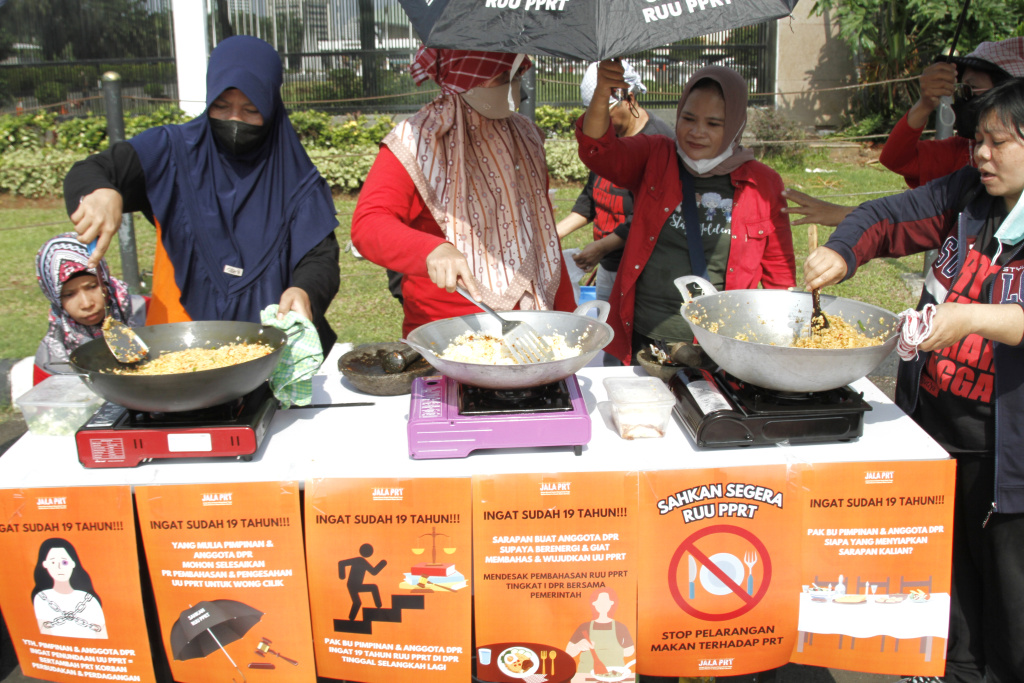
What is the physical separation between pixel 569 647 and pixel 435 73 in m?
1.83

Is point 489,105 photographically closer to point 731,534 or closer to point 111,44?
point 731,534

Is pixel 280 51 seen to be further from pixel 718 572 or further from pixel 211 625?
pixel 718 572

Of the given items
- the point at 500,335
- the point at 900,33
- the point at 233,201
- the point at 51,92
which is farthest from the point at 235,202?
the point at 51,92

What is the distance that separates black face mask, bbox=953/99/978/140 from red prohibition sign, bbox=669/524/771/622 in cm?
144

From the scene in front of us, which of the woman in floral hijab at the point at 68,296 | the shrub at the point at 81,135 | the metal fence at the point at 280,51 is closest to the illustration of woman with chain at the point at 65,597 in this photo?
the woman in floral hijab at the point at 68,296

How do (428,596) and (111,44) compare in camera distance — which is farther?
(111,44)

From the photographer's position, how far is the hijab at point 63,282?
3279 mm

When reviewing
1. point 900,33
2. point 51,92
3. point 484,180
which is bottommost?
point 484,180

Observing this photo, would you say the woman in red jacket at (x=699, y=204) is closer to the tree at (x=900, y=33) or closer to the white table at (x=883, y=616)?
the white table at (x=883, y=616)

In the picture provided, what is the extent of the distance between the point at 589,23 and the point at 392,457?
1247 millimetres

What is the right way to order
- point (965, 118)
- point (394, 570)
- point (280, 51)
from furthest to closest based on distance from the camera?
point (280, 51)
point (965, 118)
point (394, 570)

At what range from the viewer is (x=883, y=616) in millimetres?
1892

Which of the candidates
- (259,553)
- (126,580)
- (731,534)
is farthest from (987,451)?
(126,580)

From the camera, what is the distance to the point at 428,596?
1832 millimetres
